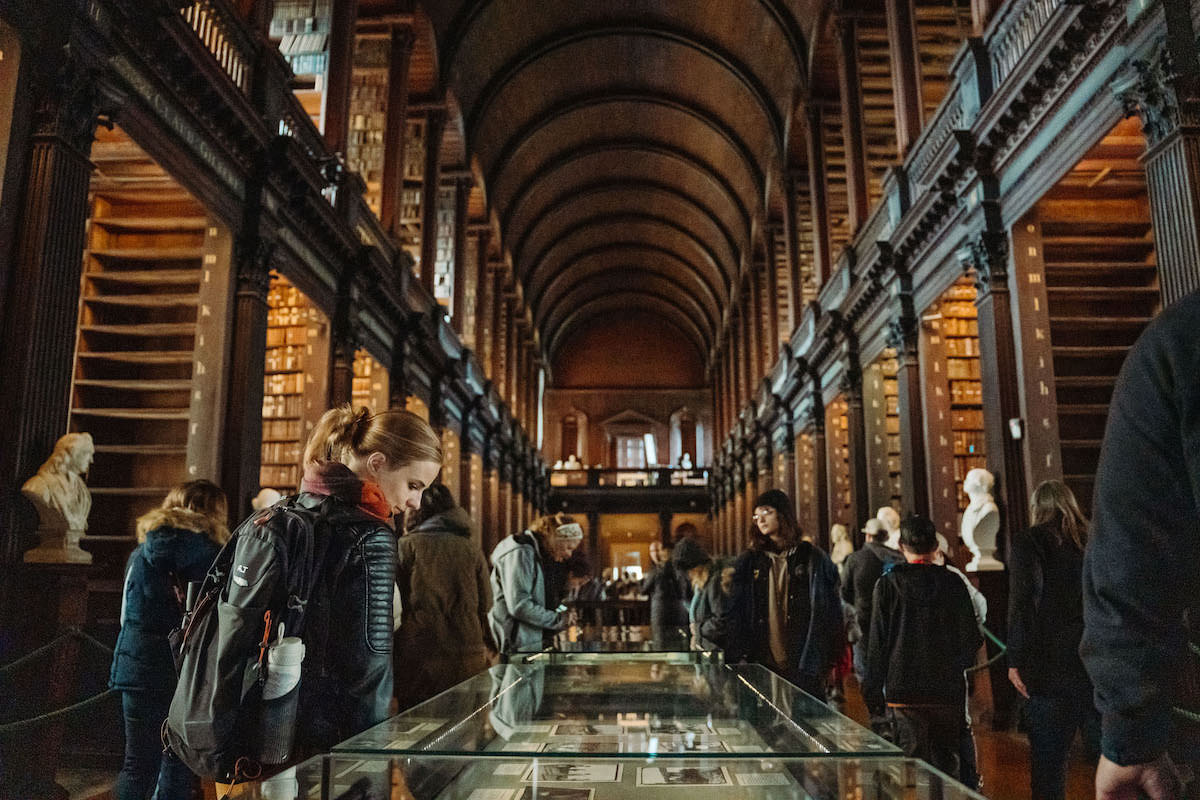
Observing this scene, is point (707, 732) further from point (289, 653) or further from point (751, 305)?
point (751, 305)

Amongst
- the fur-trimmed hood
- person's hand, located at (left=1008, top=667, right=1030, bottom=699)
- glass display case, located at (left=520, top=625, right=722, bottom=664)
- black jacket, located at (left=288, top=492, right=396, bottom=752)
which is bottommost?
person's hand, located at (left=1008, top=667, right=1030, bottom=699)

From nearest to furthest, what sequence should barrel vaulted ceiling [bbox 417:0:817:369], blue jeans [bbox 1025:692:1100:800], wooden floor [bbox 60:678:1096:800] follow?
blue jeans [bbox 1025:692:1100:800] < wooden floor [bbox 60:678:1096:800] < barrel vaulted ceiling [bbox 417:0:817:369]

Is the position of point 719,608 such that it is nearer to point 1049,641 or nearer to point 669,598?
point 1049,641

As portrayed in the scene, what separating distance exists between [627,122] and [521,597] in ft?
59.7

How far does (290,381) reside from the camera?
9203mm

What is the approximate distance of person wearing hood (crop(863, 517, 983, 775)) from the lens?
10.7 feet

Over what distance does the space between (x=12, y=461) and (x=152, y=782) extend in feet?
6.16

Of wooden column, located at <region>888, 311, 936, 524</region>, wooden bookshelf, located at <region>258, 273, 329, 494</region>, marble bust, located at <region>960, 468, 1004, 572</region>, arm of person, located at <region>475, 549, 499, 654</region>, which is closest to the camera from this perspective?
arm of person, located at <region>475, 549, 499, 654</region>

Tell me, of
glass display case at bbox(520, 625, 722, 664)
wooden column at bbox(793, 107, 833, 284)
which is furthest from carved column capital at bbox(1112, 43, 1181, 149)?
wooden column at bbox(793, 107, 833, 284)

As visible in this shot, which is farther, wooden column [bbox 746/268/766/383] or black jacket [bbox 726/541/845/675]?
wooden column [bbox 746/268/766/383]

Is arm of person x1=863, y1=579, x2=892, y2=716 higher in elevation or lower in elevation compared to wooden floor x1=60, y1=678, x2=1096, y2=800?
higher

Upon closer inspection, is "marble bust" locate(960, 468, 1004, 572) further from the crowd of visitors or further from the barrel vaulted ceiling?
the barrel vaulted ceiling

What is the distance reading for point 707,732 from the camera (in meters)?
1.85

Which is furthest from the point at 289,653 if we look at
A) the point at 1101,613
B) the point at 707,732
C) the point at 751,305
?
the point at 751,305
